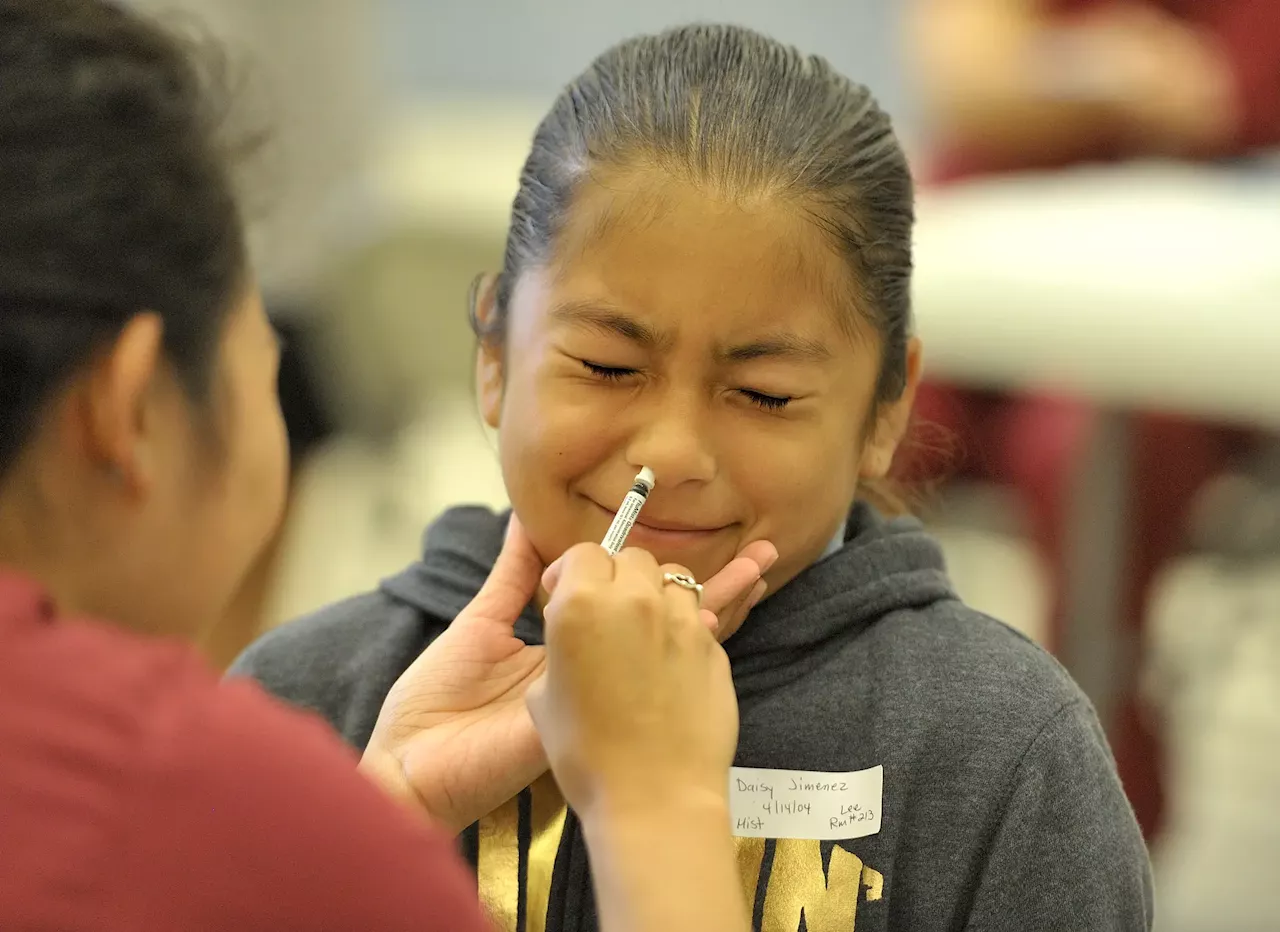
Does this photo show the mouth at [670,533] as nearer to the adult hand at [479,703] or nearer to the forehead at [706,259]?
the adult hand at [479,703]

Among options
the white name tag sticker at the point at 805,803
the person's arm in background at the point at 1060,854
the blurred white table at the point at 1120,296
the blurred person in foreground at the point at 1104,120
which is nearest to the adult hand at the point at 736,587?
the white name tag sticker at the point at 805,803

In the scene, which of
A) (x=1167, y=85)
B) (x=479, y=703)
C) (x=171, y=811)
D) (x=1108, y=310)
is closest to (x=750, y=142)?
(x=479, y=703)

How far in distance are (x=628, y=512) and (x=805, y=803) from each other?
240 mm

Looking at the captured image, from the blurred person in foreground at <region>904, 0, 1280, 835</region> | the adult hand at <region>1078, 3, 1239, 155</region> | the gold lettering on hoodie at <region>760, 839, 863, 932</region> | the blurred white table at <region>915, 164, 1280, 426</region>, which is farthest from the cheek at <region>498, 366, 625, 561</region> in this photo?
the adult hand at <region>1078, 3, 1239, 155</region>

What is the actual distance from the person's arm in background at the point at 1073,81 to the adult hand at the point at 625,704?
1777 millimetres

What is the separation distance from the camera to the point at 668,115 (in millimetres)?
1048

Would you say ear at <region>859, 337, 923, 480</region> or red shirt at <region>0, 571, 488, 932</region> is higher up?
ear at <region>859, 337, 923, 480</region>

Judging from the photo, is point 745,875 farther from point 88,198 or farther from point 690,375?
point 88,198

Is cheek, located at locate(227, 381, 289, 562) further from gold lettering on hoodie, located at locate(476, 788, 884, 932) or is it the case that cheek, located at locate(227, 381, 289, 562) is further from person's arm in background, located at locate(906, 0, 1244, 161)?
person's arm in background, located at locate(906, 0, 1244, 161)

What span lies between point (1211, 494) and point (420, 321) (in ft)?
6.22

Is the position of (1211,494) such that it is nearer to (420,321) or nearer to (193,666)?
(420,321)

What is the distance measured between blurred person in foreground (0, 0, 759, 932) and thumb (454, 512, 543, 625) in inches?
5.2

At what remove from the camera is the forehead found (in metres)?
1.01

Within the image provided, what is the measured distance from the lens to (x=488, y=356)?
3.86 feet
